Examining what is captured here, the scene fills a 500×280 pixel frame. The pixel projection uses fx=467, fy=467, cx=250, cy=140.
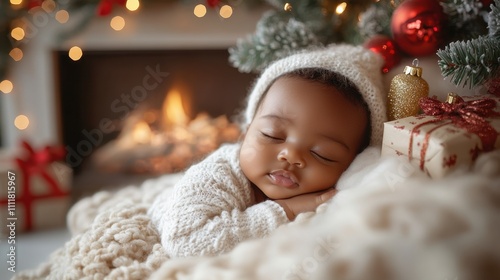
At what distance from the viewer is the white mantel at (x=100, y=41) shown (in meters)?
1.88

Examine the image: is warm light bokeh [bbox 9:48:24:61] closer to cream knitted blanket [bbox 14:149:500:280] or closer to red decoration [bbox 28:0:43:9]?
red decoration [bbox 28:0:43:9]

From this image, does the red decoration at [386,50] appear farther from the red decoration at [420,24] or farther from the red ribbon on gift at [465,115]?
the red ribbon on gift at [465,115]

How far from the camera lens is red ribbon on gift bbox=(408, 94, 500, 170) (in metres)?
0.65

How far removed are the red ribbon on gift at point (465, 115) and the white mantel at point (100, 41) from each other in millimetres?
1300

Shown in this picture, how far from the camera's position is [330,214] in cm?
54

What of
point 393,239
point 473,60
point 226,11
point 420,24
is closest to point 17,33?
point 226,11

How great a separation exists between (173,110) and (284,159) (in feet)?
4.36

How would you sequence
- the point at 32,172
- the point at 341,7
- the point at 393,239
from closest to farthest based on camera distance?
the point at 393,239
the point at 341,7
the point at 32,172

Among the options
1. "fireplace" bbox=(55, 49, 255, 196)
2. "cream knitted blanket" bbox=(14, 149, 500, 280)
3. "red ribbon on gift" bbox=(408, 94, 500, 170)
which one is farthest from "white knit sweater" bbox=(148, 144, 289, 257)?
"fireplace" bbox=(55, 49, 255, 196)

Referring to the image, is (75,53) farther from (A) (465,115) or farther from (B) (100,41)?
(A) (465,115)

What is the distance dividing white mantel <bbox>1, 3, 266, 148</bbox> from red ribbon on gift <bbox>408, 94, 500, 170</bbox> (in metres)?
1.30

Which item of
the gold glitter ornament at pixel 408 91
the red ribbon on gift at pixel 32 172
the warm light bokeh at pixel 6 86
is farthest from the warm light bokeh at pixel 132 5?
the gold glitter ornament at pixel 408 91

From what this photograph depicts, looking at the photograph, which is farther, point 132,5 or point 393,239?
point 132,5

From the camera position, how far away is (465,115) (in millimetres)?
694
